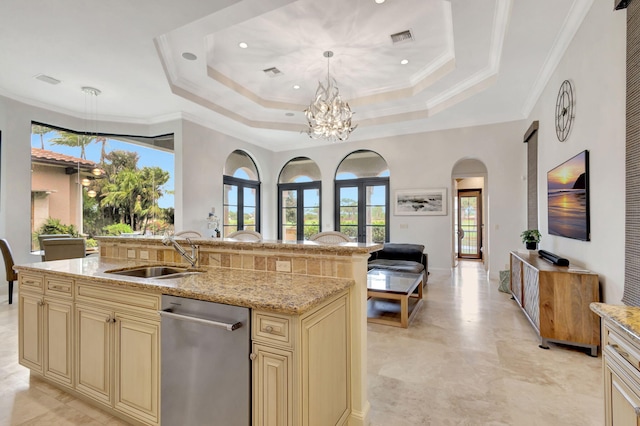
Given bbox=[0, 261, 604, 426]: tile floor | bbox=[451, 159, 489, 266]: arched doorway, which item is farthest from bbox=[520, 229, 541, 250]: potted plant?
bbox=[451, 159, 489, 266]: arched doorway

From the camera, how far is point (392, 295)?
3.46 meters

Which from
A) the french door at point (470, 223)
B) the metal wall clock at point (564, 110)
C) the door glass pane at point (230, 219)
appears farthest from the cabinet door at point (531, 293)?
the french door at point (470, 223)

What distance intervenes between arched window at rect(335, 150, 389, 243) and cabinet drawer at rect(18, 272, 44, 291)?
6.11 meters

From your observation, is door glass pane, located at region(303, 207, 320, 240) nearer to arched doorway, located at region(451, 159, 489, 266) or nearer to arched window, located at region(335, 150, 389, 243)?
arched window, located at region(335, 150, 389, 243)

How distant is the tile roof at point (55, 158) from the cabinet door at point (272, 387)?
20.8 feet

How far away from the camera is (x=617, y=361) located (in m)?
1.11

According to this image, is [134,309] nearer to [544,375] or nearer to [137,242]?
[137,242]

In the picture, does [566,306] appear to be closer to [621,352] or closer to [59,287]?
[621,352]

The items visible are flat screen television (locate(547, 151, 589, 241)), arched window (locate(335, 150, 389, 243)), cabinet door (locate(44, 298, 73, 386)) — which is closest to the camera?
cabinet door (locate(44, 298, 73, 386))

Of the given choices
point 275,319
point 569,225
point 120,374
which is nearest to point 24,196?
point 120,374

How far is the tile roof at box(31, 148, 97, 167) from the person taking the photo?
5273mm

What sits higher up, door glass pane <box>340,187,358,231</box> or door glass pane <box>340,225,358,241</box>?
door glass pane <box>340,187,358,231</box>

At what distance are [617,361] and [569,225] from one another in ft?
8.74

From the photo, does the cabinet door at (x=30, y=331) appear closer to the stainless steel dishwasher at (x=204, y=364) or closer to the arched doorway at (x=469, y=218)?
the stainless steel dishwasher at (x=204, y=364)
